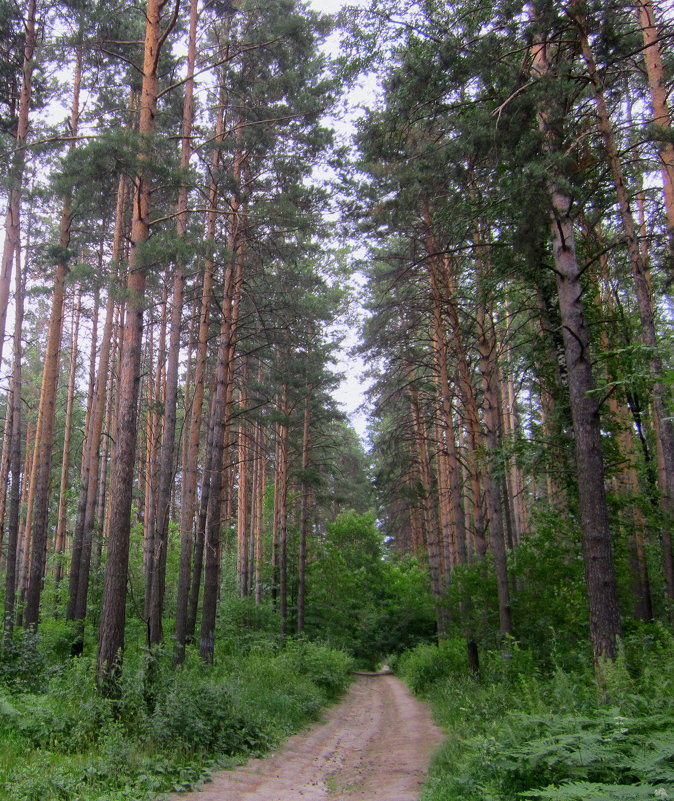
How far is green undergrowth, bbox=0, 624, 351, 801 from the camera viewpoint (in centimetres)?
567

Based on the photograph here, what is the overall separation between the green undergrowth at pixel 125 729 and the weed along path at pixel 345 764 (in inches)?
15.3

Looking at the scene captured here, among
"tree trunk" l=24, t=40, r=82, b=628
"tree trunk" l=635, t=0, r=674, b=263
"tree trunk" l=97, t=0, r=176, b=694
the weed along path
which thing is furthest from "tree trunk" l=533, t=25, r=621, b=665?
"tree trunk" l=24, t=40, r=82, b=628

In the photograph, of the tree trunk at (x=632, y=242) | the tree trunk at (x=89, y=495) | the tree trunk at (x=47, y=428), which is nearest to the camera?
the tree trunk at (x=632, y=242)

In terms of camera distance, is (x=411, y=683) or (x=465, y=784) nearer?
(x=465, y=784)

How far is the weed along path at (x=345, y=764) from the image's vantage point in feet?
21.7

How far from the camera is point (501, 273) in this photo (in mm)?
9398

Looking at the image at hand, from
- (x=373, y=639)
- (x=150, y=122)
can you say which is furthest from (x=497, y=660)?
(x=373, y=639)

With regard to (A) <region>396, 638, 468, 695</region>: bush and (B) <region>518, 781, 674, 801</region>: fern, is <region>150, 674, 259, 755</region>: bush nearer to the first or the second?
(B) <region>518, 781, 674, 801</region>: fern

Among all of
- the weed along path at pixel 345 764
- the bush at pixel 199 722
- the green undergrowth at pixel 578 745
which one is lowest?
the weed along path at pixel 345 764

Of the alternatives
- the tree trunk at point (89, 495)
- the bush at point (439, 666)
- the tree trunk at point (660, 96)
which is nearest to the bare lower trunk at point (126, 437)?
the tree trunk at point (89, 495)

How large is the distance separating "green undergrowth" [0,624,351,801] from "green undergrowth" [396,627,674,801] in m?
2.81

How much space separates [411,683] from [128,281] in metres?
14.7

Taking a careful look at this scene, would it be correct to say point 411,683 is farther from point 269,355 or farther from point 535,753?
point 535,753

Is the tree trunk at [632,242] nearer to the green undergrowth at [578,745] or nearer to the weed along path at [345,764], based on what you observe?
the green undergrowth at [578,745]
